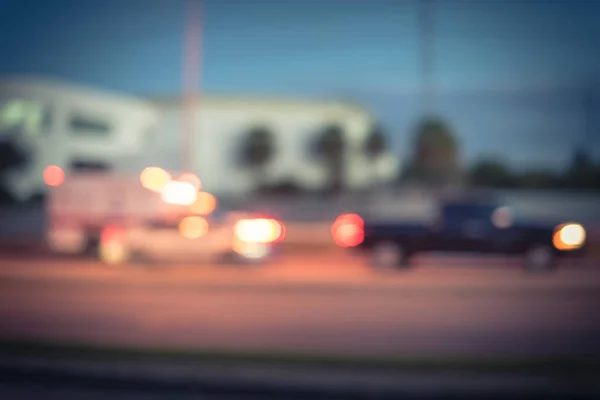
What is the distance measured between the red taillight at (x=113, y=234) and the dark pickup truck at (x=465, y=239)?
18.7ft

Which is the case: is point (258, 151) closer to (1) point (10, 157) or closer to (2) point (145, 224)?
(1) point (10, 157)

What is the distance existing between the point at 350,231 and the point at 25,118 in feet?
77.7

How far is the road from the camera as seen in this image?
348 inches

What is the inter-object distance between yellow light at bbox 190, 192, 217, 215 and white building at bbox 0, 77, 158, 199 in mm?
14001

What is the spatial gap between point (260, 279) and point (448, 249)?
4932mm

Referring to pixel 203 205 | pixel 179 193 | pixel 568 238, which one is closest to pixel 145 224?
pixel 179 193

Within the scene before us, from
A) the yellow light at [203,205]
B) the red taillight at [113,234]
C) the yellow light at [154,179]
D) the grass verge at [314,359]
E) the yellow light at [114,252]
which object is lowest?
the grass verge at [314,359]

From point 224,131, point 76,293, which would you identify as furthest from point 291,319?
point 224,131

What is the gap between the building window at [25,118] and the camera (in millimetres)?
33750

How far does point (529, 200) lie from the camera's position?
3650 cm

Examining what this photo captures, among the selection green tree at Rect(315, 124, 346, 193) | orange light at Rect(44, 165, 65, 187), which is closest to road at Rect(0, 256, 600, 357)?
orange light at Rect(44, 165, 65, 187)

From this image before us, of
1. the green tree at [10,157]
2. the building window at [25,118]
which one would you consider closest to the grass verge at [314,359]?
the building window at [25,118]

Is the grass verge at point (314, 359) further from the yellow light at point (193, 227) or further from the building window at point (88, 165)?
the building window at point (88, 165)

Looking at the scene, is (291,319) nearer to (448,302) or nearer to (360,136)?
(448,302)
